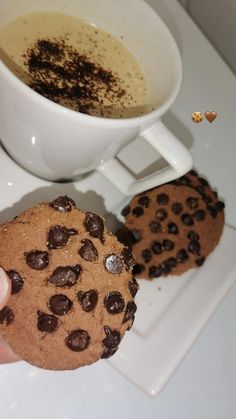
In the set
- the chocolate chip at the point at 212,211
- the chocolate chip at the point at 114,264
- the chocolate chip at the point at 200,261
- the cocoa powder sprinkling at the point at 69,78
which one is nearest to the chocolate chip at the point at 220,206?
the chocolate chip at the point at 212,211

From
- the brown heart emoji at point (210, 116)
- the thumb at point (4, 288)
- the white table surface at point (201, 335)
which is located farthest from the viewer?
the brown heart emoji at point (210, 116)

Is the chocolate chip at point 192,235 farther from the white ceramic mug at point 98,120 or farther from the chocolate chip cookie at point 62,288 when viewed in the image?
the chocolate chip cookie at point 62,288

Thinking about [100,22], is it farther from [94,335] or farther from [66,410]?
[66,410]

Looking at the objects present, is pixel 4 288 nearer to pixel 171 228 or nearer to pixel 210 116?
pixel 171 228

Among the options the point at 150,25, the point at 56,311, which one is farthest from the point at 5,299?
the point at 150,25

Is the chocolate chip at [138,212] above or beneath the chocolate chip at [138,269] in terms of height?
above

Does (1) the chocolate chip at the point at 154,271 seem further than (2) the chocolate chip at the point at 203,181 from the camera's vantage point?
No

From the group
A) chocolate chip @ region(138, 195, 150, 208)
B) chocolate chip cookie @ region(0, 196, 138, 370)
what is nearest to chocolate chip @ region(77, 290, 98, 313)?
chocolate chip cookie @ region(0, 196, 138, 370)

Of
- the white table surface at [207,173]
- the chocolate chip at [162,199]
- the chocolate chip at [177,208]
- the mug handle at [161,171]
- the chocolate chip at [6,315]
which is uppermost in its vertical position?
the chocolate chip at [6,315]
